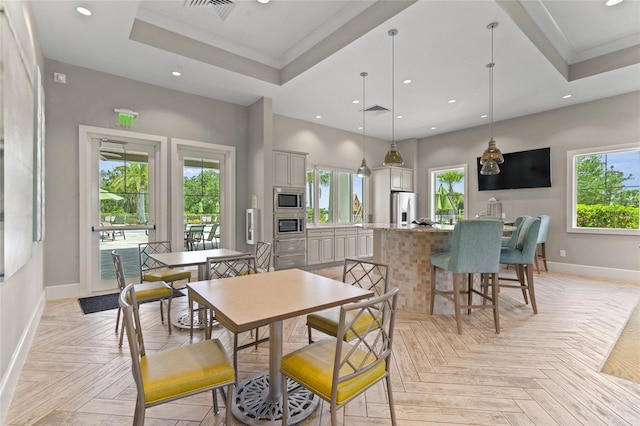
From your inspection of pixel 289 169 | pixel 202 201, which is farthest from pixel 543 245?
pixel 202 201

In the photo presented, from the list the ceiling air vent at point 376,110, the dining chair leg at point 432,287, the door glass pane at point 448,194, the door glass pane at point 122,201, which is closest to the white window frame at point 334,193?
the ceiling air vent at point 376,110

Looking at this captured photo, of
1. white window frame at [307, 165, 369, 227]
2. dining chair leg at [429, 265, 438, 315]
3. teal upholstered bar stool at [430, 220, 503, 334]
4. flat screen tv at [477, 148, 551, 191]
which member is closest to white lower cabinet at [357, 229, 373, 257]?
white window frame at [307, 165, 369, 227]

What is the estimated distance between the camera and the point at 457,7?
286 centimetres

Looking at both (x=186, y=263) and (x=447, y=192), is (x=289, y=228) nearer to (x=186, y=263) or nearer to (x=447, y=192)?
(x=186, y=263)

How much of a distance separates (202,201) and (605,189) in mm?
7036

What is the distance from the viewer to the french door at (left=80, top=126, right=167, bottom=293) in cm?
406

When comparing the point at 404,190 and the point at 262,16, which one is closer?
the point at 262,16

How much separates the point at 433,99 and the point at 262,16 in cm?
314

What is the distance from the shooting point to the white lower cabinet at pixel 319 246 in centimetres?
591

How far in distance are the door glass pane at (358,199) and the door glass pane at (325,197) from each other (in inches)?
28.5

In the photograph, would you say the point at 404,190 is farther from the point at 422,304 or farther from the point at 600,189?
the point at 422,304

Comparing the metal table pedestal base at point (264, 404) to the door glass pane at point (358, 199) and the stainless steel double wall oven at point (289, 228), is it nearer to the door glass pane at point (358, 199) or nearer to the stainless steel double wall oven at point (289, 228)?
the stainless steel double wall oven at point (289, 228)

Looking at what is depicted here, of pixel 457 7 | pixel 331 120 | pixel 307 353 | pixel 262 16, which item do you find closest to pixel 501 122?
pixel 331 120

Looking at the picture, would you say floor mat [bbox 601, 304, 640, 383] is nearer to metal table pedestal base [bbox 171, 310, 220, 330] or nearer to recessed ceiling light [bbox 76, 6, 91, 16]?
metal table pedestal base [bbox 171, 310, 220, 330]
